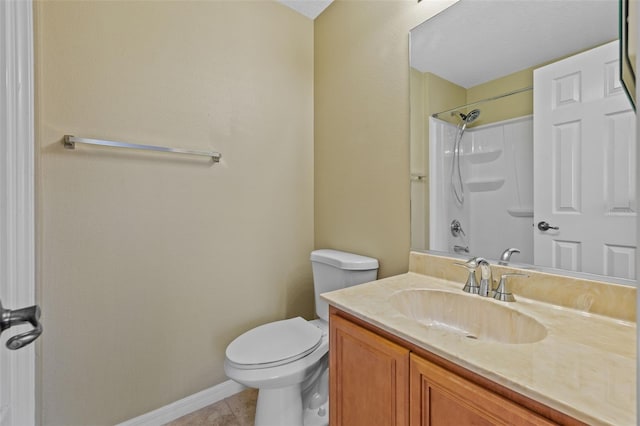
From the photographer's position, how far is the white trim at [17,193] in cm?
74

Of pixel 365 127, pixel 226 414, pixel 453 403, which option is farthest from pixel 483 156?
pixel 226 414

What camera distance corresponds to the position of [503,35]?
Result: 1.05m

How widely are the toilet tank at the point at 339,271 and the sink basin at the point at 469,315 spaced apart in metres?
0.38

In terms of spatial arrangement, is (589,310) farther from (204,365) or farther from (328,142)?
(204,365)

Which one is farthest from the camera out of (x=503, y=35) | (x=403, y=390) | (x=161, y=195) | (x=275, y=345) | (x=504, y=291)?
(x=161, y=195)

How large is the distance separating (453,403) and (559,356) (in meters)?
0.25

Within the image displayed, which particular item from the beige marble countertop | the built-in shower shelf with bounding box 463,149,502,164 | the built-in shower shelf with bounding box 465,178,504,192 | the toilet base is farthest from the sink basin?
the toilet base

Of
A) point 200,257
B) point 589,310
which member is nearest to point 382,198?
point 589,310

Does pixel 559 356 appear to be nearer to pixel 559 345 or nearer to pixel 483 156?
pixel 559 345

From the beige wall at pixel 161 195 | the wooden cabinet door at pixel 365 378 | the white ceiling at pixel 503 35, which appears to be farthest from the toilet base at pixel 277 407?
the white ceiling at pixel 503 35

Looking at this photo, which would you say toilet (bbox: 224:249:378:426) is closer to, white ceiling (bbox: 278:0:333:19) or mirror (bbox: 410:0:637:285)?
mirror (bbox: 410:0:637:285)

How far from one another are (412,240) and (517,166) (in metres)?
0.52

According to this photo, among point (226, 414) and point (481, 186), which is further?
point (226, 414)

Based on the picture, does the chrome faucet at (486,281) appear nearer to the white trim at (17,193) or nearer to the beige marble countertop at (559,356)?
the beige marble countertop at (559,356)
